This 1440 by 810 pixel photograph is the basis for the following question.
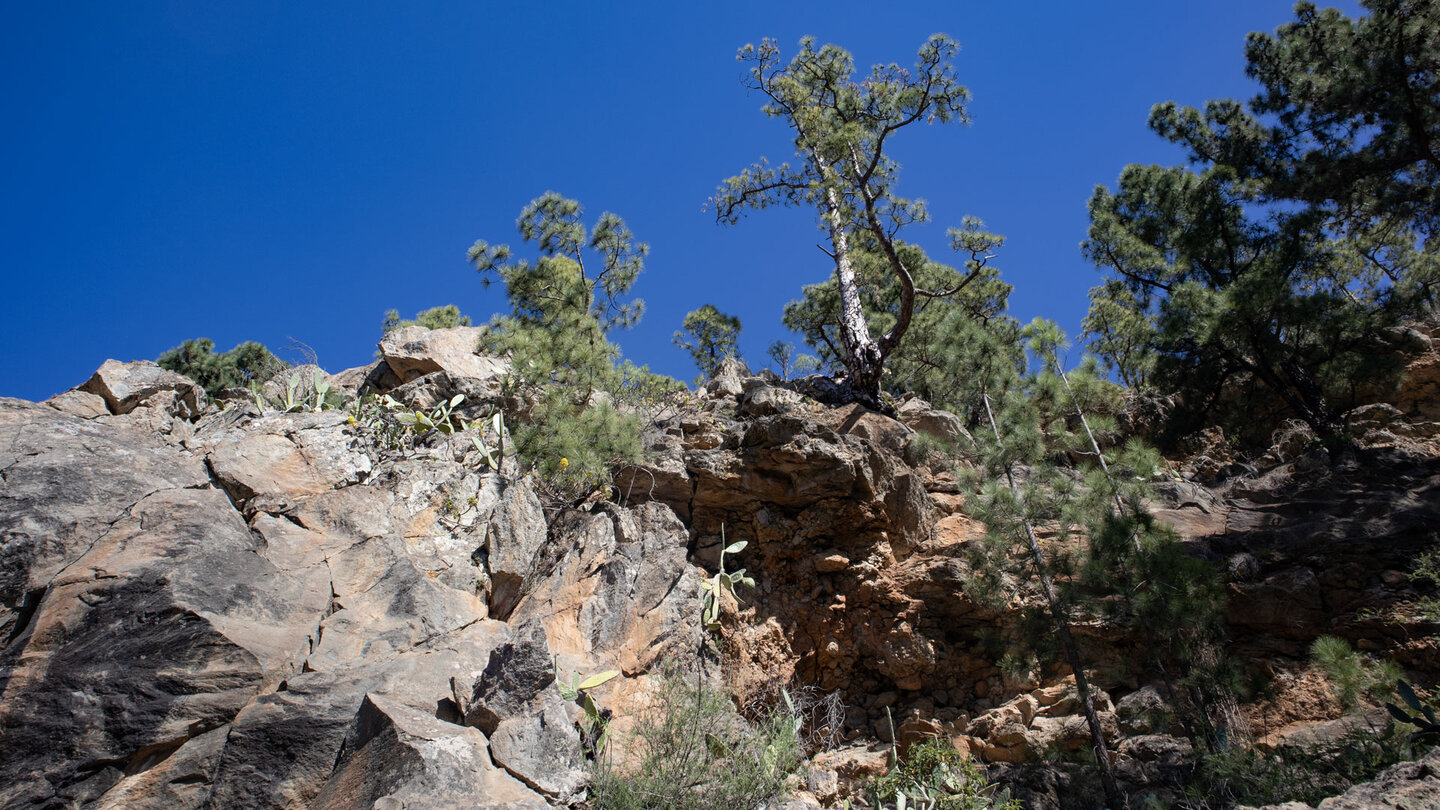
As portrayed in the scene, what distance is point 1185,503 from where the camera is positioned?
938 centimetres

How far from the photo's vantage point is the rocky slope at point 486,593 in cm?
521

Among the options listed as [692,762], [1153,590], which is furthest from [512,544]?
[1153,590]

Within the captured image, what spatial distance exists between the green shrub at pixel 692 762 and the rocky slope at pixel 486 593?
408 millimetres

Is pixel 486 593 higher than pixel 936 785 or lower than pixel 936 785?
higher

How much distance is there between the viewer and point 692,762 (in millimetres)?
6004

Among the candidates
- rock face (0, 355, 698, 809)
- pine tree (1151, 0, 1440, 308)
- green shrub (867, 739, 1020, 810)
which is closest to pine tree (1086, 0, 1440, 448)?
pine tree (1151, 0, 1440, 308)

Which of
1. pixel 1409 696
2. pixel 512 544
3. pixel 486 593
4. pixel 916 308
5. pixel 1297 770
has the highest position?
pixel 916 308

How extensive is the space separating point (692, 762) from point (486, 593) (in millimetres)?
3350

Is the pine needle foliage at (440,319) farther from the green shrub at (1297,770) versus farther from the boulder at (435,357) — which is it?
the green shrub at (1297,770)

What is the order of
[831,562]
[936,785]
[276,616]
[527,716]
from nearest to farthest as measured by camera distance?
[527,716] → [276,616] → [936,785] → [831,562]

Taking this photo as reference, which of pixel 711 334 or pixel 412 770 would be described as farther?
pixel 711 334

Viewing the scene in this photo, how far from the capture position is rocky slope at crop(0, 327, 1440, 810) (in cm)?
521

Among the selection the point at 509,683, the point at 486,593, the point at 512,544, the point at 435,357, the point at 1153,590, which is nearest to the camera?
the point at 509,683

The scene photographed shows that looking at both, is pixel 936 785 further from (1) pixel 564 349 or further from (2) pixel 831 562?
(1) pixel 564 349
